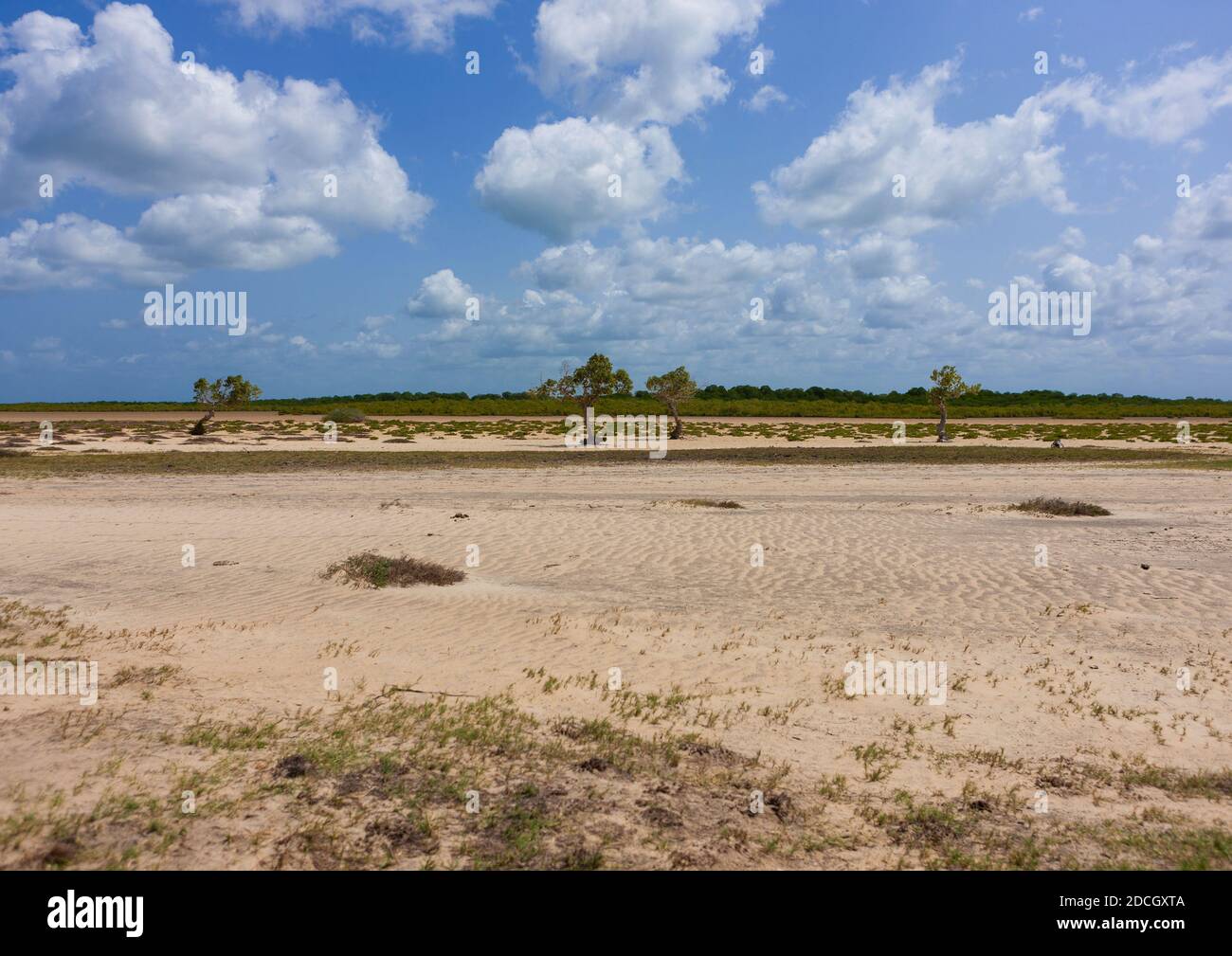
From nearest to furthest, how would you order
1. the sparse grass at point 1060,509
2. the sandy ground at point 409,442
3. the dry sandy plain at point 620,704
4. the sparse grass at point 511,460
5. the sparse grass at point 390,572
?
1. the dry sandy plain at point 620,704
2. the sparse grass at point 390,572
3. the sparse grass at point 1060,509
4. the sparse grass at point 511,460
5. the sandy ground at point 409,442

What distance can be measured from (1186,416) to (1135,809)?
9545 cm

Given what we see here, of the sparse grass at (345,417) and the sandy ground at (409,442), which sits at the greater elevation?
the sparse grass at (345,417)

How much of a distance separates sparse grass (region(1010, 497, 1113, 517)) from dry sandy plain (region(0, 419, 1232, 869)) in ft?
10.0

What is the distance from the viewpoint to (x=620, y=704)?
723cm

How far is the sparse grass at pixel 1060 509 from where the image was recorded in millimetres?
19547

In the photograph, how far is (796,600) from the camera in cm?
1126

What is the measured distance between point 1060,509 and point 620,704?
1648cm

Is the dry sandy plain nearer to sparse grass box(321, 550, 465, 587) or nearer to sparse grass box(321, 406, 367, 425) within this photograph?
sparse grass box(321, 550, 465, 587)

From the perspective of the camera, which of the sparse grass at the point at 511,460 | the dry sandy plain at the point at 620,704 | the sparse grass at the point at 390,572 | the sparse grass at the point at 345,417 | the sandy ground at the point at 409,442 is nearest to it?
the dry sandy plain at the point at 620,704

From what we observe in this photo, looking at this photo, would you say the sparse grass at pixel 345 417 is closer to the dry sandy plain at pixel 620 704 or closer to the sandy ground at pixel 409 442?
the sandy ground at pixel 409 442

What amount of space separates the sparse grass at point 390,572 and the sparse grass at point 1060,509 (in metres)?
14.6

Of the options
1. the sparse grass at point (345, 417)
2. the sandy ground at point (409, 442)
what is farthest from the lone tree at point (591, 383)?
the sparse grass at point (345, 417)

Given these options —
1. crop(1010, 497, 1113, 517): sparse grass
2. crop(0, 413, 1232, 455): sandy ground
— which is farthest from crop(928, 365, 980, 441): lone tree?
crop(1010, 497, 1113, 517): sparse grass
